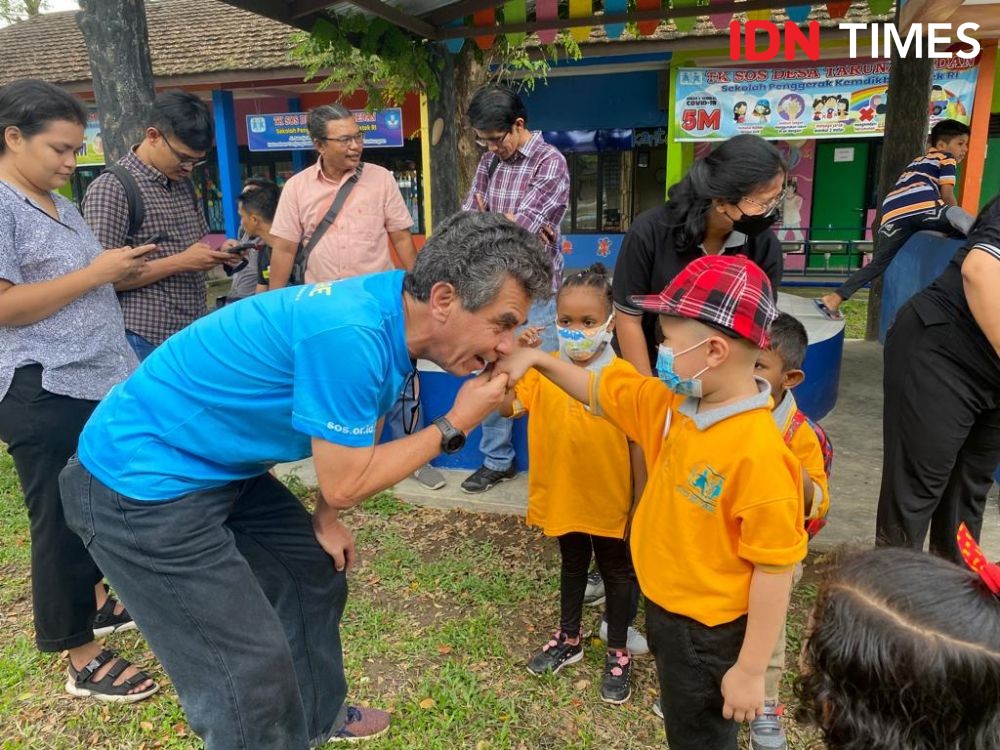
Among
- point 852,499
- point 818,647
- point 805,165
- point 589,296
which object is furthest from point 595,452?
point 805,165

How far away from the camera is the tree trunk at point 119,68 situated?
305 cm

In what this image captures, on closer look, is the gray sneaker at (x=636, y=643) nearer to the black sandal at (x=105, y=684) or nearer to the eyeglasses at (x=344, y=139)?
the black sandal at (x=105, y=684)

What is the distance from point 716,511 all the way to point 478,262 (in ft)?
2.52

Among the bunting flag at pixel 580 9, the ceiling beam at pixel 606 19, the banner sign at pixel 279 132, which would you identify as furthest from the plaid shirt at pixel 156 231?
the banner sign at pixel 279 132

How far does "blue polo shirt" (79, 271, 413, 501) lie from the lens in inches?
63.8

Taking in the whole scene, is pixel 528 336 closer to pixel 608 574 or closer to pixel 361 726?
pixel 608 574

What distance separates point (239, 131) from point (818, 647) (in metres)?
14.4

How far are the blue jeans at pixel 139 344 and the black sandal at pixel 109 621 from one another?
1037mm

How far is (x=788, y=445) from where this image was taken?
224cm

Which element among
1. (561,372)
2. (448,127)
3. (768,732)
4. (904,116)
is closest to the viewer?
(561,372)

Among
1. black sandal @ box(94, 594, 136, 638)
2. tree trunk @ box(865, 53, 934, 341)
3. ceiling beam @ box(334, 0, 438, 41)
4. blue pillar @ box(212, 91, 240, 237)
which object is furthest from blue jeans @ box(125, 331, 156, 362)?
blue pillar @ box(212, 91, 240, 237)

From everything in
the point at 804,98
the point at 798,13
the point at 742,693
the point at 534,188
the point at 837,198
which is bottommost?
the point at 742,693

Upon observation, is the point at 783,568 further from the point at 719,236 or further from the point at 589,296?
the point at 719,236

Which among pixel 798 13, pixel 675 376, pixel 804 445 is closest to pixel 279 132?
pixel 798 13
